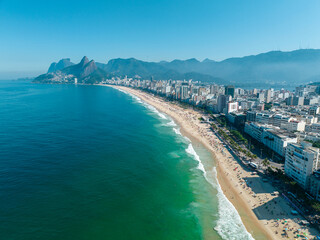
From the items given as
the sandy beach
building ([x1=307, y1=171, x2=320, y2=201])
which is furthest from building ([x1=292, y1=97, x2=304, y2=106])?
building ([x1=307, y1=171, x2=320, y2=201])

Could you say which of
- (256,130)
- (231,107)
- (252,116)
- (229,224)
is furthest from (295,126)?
(229,224)

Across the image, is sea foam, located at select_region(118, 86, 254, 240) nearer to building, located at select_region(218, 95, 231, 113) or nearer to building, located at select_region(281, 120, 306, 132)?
building, located at select_region(281, 120, 306, 132)

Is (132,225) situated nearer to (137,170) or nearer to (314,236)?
(137,170)

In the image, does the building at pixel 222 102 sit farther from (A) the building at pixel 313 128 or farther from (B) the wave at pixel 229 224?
(B) the wave at pixel 229 224

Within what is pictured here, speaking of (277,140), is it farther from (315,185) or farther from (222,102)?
(222,102)

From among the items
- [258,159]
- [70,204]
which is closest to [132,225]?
[70,204]
